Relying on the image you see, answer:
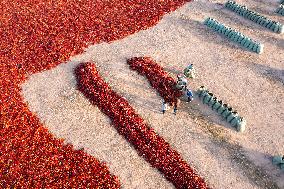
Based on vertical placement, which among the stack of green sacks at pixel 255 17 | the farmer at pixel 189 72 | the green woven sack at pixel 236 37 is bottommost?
the farmer at pixel 189 72

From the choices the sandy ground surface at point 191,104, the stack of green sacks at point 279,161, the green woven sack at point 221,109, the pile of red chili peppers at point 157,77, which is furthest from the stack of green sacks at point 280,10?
the stack of green sacks at point 279,161

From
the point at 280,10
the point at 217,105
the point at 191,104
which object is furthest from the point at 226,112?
the point at 280,10

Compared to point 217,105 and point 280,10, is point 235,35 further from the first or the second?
point 217,105

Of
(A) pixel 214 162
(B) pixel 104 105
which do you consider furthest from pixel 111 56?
(A) pixel 214 162

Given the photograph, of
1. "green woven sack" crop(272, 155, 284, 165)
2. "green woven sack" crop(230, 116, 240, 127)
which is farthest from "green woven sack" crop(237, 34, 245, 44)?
"green woven sack" crop(272, 155, 284, 165)

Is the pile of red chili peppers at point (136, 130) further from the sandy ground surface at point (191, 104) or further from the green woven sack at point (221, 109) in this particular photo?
the green woven sack at point (221, 109)

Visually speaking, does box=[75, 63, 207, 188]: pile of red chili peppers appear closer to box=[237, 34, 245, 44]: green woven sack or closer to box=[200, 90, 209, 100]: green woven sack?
box=[200, 90, 209, 100]: green woven sack
